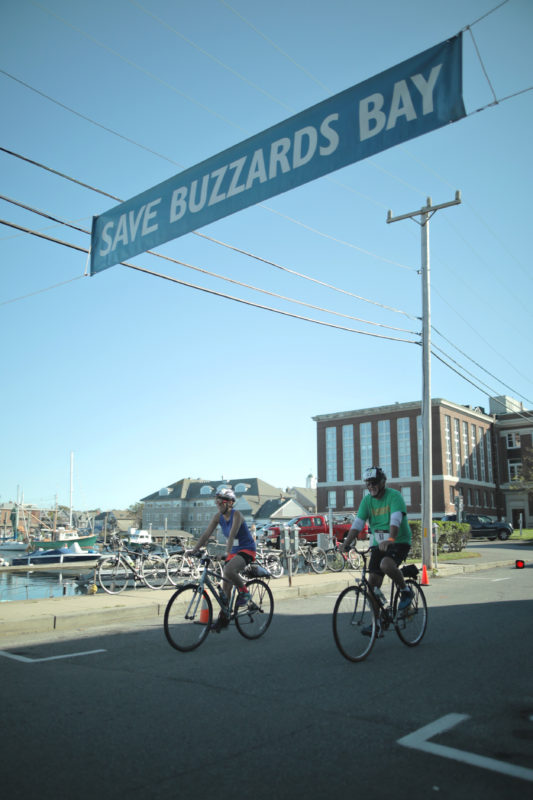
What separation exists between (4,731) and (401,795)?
2.72 m

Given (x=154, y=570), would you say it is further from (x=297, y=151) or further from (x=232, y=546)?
(x=297, y=151)

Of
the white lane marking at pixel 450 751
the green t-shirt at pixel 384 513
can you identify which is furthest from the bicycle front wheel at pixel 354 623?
the white lane marking at pixel 450 751

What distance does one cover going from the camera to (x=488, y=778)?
3250 mm

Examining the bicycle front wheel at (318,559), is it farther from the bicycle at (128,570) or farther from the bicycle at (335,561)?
the bicycle at (128,570)

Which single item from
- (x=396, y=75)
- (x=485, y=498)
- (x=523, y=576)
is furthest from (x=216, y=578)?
(x=485, y=498)

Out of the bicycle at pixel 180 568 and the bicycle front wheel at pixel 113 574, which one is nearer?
the bicycle front wheel at pixel 113 574

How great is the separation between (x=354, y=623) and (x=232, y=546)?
182 centimetres

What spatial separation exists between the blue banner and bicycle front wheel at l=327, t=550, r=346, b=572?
13990 millimetres

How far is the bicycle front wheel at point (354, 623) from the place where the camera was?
5.96 metres

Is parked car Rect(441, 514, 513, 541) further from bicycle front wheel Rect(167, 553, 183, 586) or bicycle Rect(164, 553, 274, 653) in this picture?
bicycle Rect(164, 553, 274, 653)

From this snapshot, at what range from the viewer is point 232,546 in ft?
23.8

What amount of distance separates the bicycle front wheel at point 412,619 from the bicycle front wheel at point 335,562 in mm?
12686

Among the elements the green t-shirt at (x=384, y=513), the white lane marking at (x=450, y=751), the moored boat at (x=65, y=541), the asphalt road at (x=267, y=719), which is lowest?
the moored boat at (x=65, y=541)

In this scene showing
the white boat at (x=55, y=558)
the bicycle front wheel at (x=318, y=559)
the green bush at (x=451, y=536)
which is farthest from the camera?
the white boat at (x=55, y=558)
